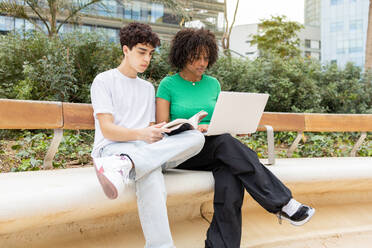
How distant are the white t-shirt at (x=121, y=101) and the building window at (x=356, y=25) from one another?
5901 centimetres

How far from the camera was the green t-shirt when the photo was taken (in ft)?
7.90

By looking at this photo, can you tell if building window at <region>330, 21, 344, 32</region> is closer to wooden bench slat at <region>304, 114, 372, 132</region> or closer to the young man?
wooden bench slat at <region>304, 114, 372, 132</region>

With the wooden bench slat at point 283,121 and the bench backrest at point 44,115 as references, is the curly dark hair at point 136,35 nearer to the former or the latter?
the bench backrest at point 44,115

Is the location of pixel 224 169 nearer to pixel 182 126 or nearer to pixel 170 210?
pixel 182 126

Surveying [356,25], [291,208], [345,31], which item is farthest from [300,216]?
[356,25]

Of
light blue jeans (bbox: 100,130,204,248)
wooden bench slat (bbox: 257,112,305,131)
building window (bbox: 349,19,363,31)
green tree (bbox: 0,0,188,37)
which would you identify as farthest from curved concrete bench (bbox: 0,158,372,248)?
building window (bbox: 349,19,363,31)

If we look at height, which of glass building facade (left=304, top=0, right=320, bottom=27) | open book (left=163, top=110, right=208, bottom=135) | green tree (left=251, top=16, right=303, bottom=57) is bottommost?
open book (left=163, top=110, right=208, bottom=135)

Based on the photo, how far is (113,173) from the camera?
160cm

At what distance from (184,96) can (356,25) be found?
5906 cm

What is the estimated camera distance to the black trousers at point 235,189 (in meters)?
1.92

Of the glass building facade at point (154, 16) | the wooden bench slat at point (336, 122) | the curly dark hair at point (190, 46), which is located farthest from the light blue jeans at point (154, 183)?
the glass building facade at point (154, 16)

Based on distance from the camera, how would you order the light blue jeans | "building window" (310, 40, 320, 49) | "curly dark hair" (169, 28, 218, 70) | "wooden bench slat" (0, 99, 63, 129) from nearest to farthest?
the light blue jeans < "wooden bench slat" (0, 99, 63, 129) < "curly dark hair" (169, 28, 218, 70) < "building window" (310, 40, 320, 49)

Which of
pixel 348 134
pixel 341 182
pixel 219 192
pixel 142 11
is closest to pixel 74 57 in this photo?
pixel 219 192

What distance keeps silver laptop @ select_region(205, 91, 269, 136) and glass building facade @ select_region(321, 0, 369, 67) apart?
55.8 m
